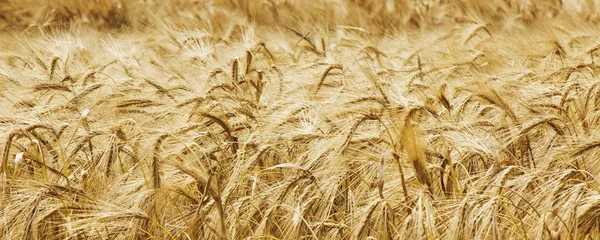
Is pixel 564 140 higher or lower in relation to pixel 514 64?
lower

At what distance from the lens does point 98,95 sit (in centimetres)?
323

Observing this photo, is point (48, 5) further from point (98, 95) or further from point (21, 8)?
point (98, 95)

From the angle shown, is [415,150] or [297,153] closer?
[415,150]

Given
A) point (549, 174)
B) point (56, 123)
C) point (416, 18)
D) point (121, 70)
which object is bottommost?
point (549, 174)

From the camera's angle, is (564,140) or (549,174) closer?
(549,174)

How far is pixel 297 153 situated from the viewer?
269 cm

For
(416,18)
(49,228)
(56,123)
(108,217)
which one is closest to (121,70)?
(56,123)

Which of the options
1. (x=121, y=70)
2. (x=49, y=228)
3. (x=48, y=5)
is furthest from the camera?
(x=48, y=5)

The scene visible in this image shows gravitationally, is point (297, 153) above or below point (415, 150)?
above

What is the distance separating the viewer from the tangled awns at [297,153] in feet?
6.55

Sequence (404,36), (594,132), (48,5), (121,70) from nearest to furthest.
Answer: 1. (594,132)
2. (121,70)
3. (404,36)
4. (48,5)

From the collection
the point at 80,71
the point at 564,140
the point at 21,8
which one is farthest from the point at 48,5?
the point at 564,140

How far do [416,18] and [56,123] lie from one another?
5.55 m

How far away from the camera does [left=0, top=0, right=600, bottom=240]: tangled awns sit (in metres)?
2.00
